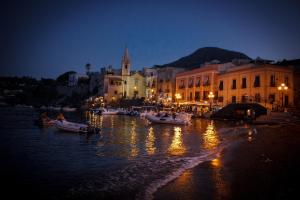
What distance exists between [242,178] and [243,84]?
41.5 meters

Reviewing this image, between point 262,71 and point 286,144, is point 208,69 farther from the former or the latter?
point 286,144

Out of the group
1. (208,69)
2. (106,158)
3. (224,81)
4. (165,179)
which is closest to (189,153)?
(106,158)

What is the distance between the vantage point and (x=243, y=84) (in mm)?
50375

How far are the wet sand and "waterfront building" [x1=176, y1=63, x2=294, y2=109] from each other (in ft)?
78.1

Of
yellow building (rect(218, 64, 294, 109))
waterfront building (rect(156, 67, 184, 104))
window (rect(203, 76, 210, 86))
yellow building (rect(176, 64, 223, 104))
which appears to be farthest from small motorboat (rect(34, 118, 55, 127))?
waterfront building (rect(156, 67, 184, 104))

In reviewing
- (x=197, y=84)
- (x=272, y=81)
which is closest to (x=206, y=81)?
(x=197, y=84)

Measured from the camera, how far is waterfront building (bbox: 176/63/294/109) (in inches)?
1820

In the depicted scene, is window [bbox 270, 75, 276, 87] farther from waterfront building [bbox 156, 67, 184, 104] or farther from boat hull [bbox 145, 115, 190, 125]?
waterfront building [bbox 156, 67, 184, 104]

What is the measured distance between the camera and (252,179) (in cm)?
1103

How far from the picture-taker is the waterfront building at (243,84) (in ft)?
152

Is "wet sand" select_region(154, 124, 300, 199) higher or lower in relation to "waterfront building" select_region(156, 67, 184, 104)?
lower

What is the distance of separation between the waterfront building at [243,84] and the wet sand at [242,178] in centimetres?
2381

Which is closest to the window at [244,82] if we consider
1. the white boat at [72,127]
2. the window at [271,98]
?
the window at [271,98]

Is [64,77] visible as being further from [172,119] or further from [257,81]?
[257,81]
